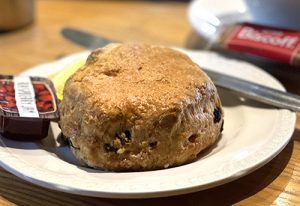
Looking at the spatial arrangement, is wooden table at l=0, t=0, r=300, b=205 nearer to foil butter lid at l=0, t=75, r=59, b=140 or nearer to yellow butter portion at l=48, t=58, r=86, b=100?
foil butter lid at l=0, t=75, r=59, b=140

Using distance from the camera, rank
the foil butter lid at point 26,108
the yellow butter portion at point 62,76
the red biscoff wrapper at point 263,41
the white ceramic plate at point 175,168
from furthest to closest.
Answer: the red biscoff wrapper at point 263,41 < the yellow butter portion at point 62,76 < the foil butter lid at point 26,108 < the white ceramic plate at point 175,168

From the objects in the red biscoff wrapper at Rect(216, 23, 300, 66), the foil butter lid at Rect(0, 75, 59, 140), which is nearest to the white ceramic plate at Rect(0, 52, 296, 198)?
the foil butter lid at Rect(0, 75, 59, 140)

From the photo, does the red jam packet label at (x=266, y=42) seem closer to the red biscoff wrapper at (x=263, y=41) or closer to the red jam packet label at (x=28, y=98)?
the red biscoff wrapper at (x=263, y=41)

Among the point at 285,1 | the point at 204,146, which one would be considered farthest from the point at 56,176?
the point at 285,1

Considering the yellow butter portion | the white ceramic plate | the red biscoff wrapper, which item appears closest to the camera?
the white ceramic plate

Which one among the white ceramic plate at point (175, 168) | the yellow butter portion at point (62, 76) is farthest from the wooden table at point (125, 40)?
the yellow butter portion at point (62, 76)

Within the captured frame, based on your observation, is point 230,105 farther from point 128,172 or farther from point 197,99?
point 128,172

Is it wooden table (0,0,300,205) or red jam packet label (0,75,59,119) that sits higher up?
red jam packet label (0,75,59,119)
